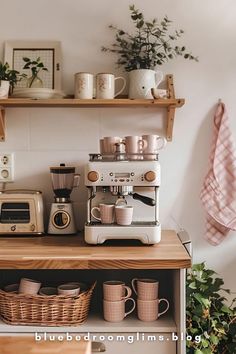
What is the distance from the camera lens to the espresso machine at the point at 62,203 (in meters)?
2.11

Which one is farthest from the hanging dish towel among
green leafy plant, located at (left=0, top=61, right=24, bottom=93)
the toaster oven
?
green leafy plant, located at (left=0, top=61, right=24, bottom=93)

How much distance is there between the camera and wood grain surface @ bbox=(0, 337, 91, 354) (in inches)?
38.2

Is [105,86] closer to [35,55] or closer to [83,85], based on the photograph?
[83,85]

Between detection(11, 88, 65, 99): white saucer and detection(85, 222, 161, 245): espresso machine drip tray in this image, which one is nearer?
detection(85, 222, 161, 245): espresso machine drip tray

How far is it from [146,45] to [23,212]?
895 mm

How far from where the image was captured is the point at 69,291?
179cm

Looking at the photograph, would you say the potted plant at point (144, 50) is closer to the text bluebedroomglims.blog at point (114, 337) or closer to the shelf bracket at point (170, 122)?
the shelf bracket at point (170, 122)

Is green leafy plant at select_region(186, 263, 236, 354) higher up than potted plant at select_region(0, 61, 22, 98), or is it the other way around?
potted plant at select_region(0, 61, 22, 98)

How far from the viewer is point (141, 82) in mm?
2117

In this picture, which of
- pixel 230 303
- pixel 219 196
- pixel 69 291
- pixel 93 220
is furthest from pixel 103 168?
pixel 230 303

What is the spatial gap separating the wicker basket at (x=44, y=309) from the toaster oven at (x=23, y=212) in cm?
39

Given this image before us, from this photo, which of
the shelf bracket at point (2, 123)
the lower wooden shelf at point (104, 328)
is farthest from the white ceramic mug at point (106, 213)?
the shelf bracket at point (2, 123)

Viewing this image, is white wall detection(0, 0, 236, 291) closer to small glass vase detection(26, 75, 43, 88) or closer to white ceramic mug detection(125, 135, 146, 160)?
small glass vase detection(26, 75, 43, 88)

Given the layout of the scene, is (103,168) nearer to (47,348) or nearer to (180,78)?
(180,78)
